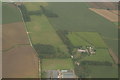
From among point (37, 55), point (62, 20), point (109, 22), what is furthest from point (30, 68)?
point (109, 22)

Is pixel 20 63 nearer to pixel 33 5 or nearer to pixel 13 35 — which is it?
pixel 13 35

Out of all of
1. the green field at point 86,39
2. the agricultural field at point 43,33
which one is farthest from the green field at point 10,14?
the green field at point 86,39

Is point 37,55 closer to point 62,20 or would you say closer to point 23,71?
point 23,71

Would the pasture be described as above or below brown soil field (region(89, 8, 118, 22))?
below

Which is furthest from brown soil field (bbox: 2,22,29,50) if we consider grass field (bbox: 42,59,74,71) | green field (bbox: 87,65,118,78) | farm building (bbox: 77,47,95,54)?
green field (bbox: 87,65,118,78)

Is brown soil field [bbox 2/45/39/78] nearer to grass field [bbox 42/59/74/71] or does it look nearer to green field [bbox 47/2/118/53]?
grass field [bbox 42/59/74/71]
